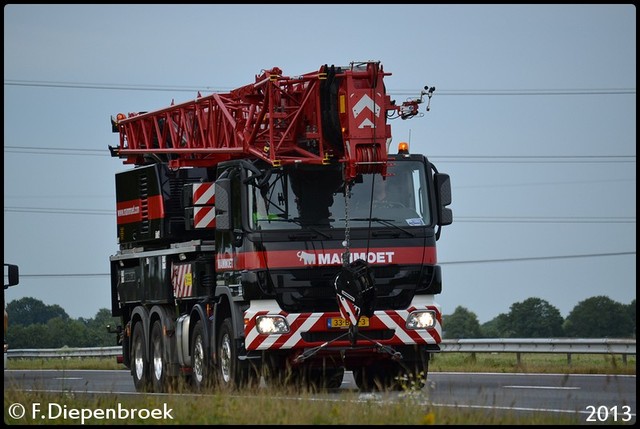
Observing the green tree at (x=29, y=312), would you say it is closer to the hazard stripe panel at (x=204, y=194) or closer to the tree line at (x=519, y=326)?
the tree line at (x=519, y=326)

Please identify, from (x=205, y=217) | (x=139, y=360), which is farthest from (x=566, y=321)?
(x=205, y=217)

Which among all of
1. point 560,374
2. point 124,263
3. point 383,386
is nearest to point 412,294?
point 383,386

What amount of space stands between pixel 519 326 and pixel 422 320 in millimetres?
41221

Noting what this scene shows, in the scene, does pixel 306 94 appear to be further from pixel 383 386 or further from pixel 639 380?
pixel 639 380

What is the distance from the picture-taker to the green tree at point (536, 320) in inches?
2367

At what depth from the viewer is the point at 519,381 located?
2219cm

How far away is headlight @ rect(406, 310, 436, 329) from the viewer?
1975cm

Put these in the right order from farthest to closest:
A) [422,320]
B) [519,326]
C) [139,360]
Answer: [519,326] < [139,360] < [422,320]

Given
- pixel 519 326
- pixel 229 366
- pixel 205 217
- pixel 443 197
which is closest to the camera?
pixel 443 197

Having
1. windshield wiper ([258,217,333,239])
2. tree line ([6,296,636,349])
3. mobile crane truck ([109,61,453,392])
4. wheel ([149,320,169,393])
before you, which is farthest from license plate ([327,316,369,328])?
tree line ([6,296,636,349])

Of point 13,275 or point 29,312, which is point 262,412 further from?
point 29,312

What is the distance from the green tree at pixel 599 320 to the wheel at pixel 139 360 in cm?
3739

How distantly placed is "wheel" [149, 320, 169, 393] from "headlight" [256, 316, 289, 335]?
3808 millimetres

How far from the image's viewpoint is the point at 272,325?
63.7ft
